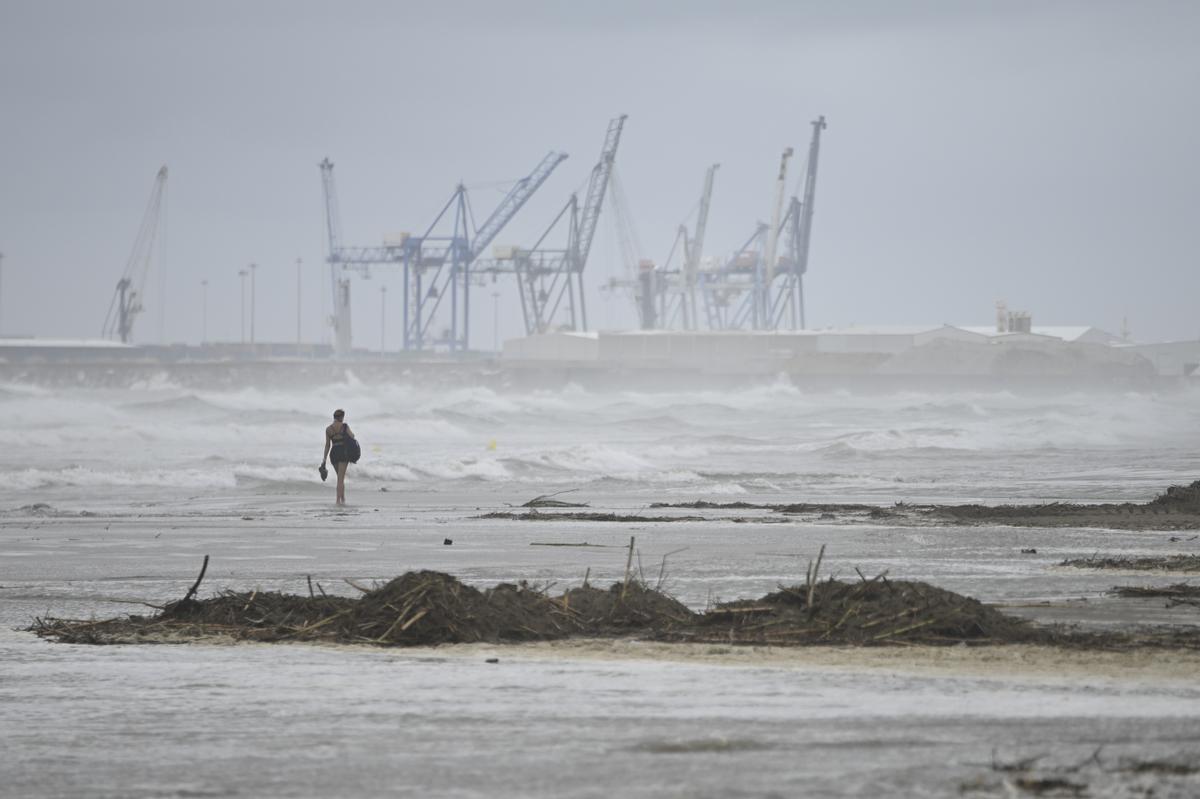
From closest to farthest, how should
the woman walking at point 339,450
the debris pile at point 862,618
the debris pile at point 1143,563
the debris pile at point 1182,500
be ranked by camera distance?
the debris pile at point 862,618 < the debris pile at point 1143,563 < the debris pile at point 1182,500 < the woman walking at point 339,450

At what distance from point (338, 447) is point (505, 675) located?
12.7m

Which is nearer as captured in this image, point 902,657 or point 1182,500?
point 902,657

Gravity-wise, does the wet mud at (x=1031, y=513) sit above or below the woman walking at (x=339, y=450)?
below

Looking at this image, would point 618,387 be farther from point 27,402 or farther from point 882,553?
point 882,553

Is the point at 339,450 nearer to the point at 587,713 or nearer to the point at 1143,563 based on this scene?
the point at 1143,563

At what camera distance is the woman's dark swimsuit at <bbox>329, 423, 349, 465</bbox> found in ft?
59.0

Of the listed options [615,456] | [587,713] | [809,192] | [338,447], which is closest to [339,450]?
[338,447]

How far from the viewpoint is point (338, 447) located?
18094mm

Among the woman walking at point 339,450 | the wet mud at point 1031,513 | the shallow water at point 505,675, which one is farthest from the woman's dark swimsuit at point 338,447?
the wet mud at point 1031,513

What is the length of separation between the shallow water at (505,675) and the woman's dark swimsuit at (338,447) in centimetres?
84

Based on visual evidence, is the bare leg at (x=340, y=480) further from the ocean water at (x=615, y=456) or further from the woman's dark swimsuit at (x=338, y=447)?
the ocean water at (x=615, y=456)

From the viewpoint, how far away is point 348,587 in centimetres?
902

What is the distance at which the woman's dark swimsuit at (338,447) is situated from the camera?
708 inches

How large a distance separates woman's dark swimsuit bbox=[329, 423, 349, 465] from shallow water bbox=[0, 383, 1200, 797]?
2.75 feet
